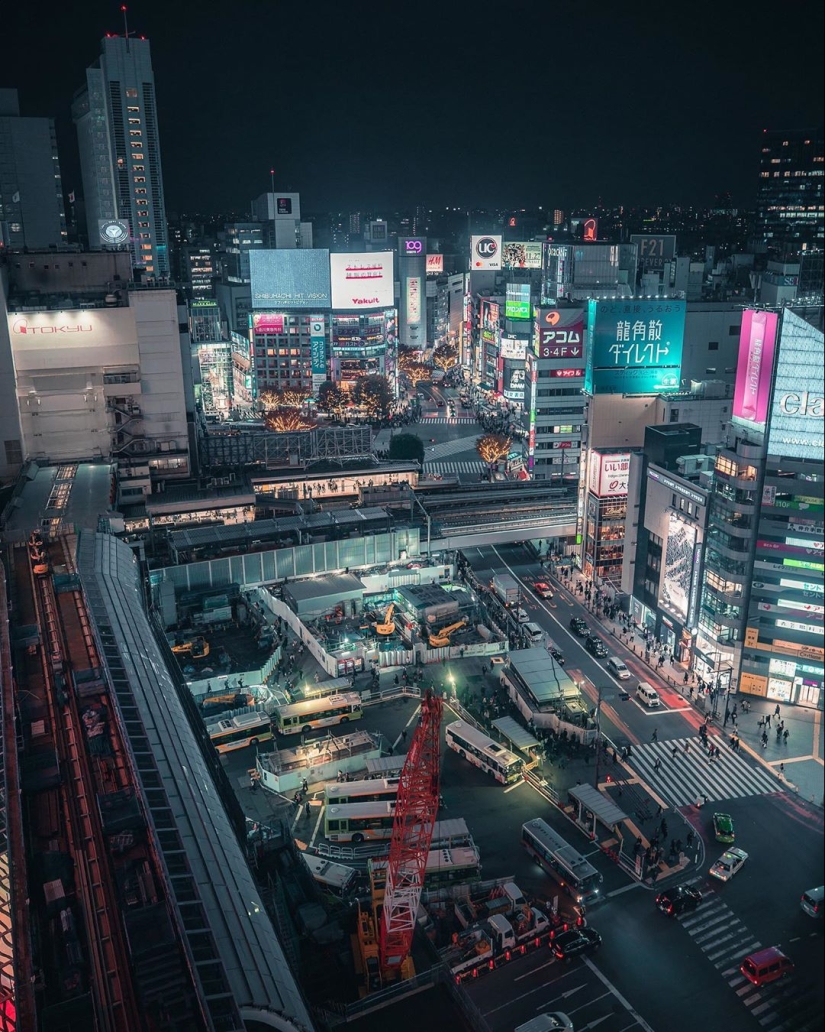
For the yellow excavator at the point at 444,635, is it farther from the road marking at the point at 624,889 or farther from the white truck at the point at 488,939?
the white truck at the point at 488,939

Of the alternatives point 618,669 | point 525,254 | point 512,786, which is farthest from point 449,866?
point 525,254

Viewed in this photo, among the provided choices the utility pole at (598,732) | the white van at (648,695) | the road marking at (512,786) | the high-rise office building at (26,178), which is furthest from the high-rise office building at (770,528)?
the high-rise office building at (26,178)

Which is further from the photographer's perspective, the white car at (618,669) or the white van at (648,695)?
the white car at (618,669)

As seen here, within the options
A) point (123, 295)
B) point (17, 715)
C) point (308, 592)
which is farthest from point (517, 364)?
point (17, 715)

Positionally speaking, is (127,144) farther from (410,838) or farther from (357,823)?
(410,838)

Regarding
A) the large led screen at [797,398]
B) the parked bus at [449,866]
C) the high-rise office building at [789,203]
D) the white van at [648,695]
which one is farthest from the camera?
the high-rise office building at [789,203]
